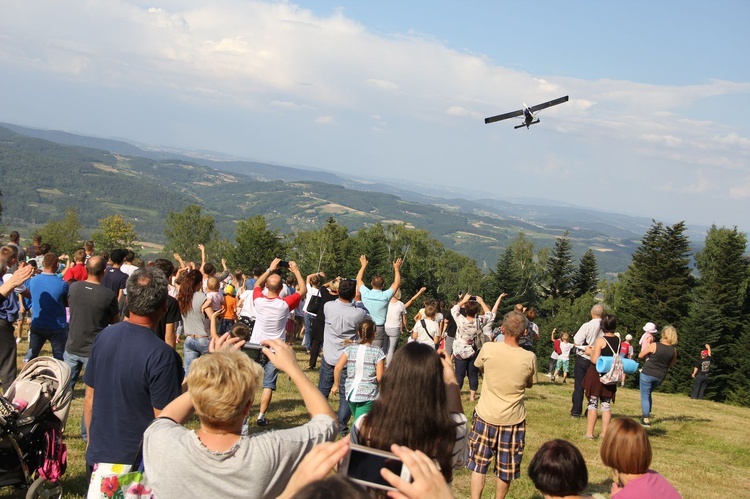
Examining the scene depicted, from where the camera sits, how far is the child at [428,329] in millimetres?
10664

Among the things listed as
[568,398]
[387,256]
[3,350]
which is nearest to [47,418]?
[3,350]

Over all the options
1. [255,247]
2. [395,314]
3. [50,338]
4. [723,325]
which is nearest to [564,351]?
[395,314]

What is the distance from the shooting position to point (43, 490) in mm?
4676

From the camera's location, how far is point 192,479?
2.51m

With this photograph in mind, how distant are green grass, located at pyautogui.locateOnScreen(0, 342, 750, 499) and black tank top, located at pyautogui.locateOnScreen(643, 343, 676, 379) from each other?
119cm

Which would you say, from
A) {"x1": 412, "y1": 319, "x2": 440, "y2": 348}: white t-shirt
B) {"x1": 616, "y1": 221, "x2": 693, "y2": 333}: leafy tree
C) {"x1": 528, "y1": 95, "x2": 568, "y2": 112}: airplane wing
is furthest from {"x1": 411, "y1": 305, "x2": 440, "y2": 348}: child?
{"x1": 616, "y1": 221, "x2": 693, "y2": 333}: leafy tree

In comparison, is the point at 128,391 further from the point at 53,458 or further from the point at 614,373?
the point at 614,373

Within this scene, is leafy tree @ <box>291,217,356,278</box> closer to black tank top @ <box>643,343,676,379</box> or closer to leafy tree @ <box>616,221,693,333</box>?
leafy tree @ <box>616,221,693,333</box>

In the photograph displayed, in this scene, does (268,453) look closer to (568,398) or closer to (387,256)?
(568,398)

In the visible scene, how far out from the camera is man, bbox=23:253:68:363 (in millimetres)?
7141

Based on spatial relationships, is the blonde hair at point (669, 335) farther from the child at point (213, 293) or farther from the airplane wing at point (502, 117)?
the airplane wing at point (502, 117)

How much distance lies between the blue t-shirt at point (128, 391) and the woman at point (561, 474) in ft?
6.86

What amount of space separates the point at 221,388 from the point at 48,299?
5.57 meters


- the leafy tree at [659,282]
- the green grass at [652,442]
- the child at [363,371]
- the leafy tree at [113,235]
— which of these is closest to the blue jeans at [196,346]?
the green grass at [652,442]
